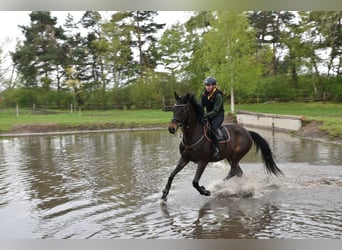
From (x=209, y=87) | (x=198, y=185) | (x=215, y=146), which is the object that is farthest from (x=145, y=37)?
(x=198, y=185)

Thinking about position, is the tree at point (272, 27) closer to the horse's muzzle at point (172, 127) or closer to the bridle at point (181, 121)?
the bridle at point (181, 121)

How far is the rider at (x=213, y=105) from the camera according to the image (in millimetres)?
5398

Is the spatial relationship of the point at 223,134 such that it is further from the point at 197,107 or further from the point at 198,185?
the point at 198,185

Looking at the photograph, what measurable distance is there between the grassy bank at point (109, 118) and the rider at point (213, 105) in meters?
12.0

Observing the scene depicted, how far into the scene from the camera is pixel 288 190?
5707mm

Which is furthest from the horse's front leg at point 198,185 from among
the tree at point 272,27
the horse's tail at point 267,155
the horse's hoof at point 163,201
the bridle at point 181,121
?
the tree at point 272,27

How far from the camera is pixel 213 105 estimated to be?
5.57 m

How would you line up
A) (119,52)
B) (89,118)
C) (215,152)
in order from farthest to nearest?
(119,52), (89,118), (215,152)

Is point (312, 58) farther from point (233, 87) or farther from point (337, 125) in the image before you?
point (337, 125)

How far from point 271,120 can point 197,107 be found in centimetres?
1186

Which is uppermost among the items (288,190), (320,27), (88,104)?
(320,27)

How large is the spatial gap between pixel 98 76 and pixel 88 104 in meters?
2.45
